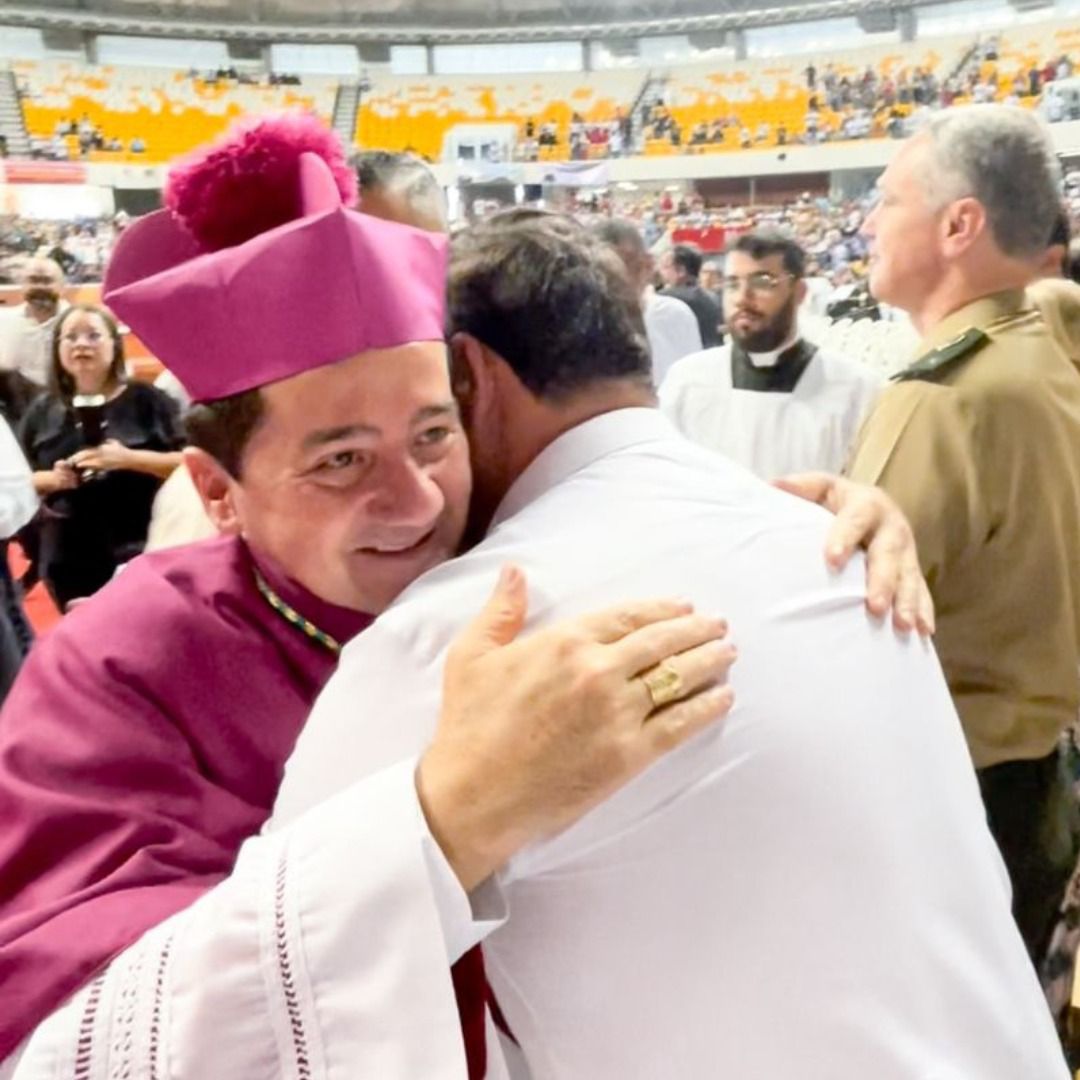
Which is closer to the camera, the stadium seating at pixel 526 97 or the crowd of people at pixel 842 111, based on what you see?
the crowd of people at pixel 842 111

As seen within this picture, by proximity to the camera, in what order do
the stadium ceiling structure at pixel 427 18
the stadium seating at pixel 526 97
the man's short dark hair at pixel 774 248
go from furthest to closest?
the stadium ceiling structure at pixel 427 18, the stadium seating at pixel 526 97, the man's short dark hair at pixel 774 248

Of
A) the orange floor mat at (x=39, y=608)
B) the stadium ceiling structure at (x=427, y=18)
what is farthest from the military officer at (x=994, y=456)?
the stadium ceiling structure at (x=427, y=18)

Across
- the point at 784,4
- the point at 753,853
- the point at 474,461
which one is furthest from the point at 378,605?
the point at 784,4

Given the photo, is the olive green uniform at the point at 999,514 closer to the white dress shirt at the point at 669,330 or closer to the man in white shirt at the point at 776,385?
the man in white shirt at the point at 776,385

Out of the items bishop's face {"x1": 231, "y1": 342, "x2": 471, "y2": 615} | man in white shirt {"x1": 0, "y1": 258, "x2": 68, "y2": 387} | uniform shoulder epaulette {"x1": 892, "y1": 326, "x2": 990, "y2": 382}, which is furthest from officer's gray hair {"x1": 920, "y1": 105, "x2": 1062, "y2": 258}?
man in white shirt {"x1": 0, "y1": 258, "x2": 68, "y2": 387}

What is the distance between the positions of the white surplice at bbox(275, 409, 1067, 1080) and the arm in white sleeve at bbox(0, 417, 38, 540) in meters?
2.00

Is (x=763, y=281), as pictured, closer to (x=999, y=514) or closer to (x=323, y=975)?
(x=999, y=514)

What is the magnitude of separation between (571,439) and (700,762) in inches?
9.7

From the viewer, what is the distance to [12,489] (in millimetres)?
2602

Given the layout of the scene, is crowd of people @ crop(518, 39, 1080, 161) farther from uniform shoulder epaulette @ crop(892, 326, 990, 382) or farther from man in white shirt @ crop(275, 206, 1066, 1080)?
man in white shirt @ crop(275, 206, 1066, 1080)

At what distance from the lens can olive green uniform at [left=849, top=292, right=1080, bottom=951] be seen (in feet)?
5.16

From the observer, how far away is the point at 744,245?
122 inches

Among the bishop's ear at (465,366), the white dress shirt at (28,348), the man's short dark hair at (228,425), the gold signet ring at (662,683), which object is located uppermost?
the bishop's ear at (465,366)

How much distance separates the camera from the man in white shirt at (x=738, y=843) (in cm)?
74
